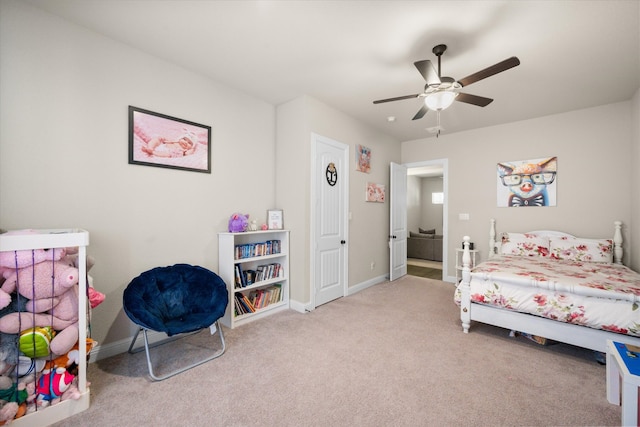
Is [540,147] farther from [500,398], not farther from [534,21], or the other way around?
[500,398]

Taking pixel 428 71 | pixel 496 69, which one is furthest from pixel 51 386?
pixel 496 69

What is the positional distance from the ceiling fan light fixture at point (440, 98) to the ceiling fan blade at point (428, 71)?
13 cm

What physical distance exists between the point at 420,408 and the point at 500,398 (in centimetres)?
57

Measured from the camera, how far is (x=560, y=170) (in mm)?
3834

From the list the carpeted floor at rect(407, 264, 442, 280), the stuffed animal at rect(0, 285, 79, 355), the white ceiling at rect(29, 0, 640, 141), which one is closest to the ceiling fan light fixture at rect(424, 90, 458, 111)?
the white ceiling at rect(29, 0, 640, 141)

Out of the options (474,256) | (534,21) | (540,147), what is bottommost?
(474,256)

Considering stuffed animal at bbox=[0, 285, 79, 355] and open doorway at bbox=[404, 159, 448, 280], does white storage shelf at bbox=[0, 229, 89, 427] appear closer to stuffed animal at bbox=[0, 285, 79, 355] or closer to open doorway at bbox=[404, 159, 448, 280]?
stuffed animal at bbox=[0, 285, 79, 355]

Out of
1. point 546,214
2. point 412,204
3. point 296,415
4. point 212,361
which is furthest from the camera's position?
point 412,204

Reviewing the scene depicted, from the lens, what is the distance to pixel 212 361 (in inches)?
86.4

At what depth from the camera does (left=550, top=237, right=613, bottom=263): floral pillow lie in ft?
10.8

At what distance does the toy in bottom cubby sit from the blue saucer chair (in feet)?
1.25

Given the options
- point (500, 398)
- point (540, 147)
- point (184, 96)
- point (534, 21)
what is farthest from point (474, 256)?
point (184, 96)

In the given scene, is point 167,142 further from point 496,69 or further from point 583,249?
point 583,249

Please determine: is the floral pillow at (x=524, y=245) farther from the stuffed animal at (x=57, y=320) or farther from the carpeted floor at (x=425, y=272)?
the stuffed animal at (x=57, y=320)
